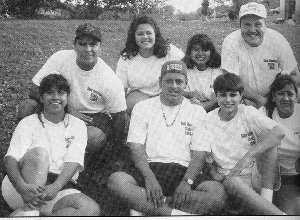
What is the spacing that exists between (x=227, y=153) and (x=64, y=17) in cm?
128

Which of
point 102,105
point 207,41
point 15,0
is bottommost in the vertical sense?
point 102,105

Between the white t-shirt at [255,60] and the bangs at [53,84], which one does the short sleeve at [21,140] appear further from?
the white t-shirt at [255,60]

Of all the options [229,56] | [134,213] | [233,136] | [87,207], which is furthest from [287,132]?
[87,207]

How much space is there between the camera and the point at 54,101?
7.92 feet

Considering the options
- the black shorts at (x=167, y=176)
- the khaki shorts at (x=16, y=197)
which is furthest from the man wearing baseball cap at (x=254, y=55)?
the khaki shorts at (x=16, y=197)

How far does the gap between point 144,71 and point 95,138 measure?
61 cm

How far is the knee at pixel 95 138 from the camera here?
2670mm

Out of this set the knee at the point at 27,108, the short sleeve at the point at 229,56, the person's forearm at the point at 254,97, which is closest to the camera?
the knee at the point at 27,108

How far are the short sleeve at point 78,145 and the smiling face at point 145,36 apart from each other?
78 centimetres

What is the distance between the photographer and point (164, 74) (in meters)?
2.50

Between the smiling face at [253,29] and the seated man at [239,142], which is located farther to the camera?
the smiling face at [253,29]

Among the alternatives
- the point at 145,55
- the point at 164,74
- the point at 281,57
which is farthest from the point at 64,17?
the point at 281,57

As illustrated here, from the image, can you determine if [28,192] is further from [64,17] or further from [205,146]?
[64,17]

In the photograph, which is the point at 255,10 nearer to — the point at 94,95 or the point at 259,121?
the point at 259,121
